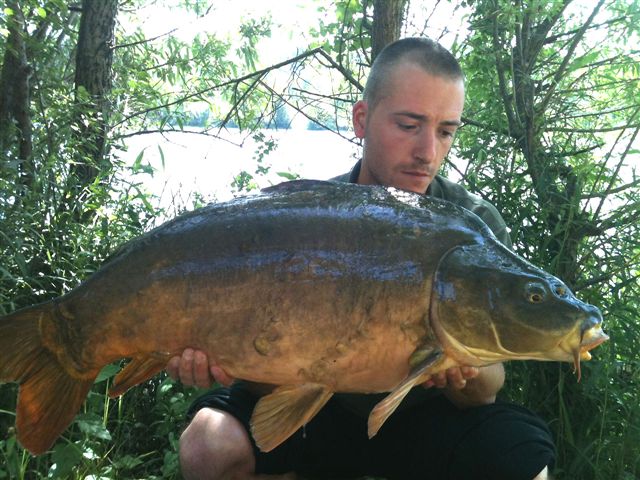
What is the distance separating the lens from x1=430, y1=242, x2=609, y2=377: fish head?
1.51 metres

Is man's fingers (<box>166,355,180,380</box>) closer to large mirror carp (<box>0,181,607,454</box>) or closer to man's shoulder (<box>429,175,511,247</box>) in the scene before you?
large mirror carp (<box>0,181,607,454</box>)

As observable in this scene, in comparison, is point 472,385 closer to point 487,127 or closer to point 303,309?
point 303,309

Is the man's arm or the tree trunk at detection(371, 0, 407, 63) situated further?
the tree trunk at detection(371, 0, 407, 63)

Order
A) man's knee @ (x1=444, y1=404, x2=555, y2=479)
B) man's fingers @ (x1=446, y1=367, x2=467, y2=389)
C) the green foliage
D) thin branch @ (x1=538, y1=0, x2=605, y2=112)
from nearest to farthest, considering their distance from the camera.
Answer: man's fingers @ (x1=446, y1=367, x2=467, y2=389), man's knee @ (x1=444, y1=404, x2=555, y2=479), the green foliage, thin branch @ (x1=538, y1=0, x2=605, y2=112)

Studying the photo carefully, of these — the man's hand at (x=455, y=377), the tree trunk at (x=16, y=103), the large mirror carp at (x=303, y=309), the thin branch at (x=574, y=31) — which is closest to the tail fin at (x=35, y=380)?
the large mirror carp at (x=303, y=309)

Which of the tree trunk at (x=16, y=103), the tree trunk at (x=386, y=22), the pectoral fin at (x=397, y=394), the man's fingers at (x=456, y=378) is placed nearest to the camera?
the pectoral fin at (x=397, y=394)

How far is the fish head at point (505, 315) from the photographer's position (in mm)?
1511

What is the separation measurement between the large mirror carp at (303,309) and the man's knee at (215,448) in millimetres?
391

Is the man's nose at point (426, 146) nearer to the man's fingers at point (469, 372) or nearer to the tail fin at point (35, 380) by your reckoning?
the man's fingers at point (469, 372)

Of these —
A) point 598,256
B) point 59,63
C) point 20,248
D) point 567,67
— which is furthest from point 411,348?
point 59,63

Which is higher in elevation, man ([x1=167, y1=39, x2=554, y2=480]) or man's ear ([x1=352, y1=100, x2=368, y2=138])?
man's ear ([x1=352, y1=100, x2=368, y2=138])

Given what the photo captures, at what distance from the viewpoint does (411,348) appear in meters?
1.53

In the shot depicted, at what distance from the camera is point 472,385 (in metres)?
1.93

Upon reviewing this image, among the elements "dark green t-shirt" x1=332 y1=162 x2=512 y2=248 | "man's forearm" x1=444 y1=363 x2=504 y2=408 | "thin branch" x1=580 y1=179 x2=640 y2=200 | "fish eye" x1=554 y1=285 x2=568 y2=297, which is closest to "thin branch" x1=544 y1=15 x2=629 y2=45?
"thin branch" x1=580 y1=179 x2=640 y2=200
